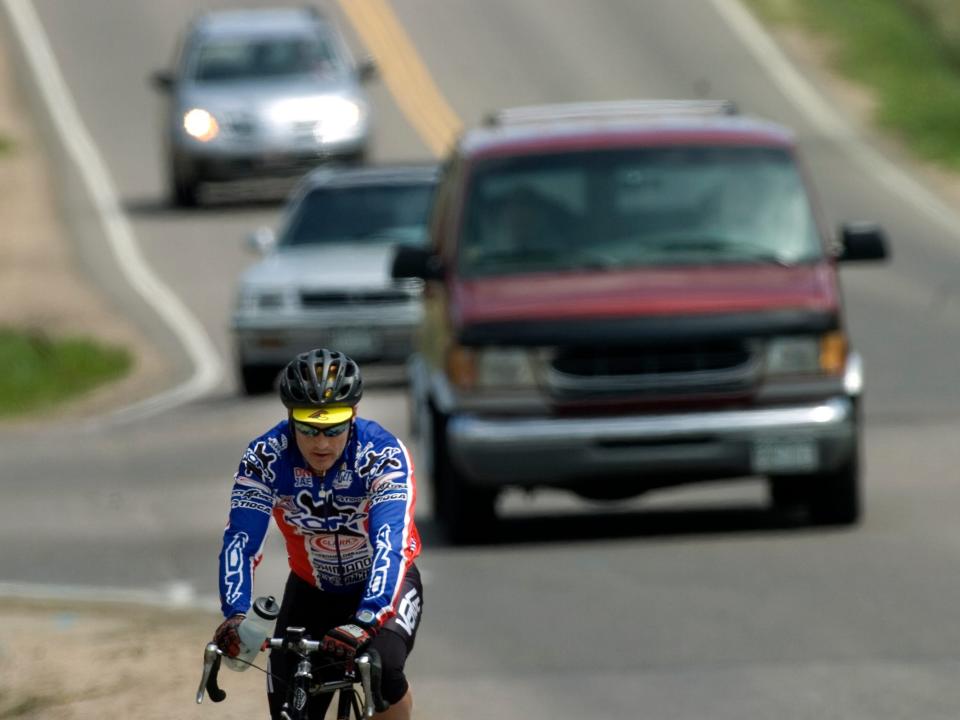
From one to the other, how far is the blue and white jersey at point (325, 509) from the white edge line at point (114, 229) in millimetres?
14393

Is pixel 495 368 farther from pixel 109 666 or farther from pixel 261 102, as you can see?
pixel 261 102

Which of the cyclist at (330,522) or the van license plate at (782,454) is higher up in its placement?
the cyclist at (330,522)

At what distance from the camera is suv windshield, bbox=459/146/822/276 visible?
13.5 meters

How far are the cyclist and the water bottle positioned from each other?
0.05 meters

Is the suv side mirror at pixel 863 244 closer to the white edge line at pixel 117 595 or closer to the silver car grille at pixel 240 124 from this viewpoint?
the white edge line at pixel 117 595

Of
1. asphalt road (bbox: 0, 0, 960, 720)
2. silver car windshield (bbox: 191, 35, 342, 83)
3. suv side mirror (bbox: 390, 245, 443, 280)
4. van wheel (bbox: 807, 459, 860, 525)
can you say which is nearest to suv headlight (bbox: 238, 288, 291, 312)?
asphalt road (bbox: 0, 0, 960, 720)

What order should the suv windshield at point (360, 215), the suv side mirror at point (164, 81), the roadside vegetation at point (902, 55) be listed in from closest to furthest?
the suv windshield at point (360, 215)
the suv side mirror at point (164, 81)
the roadside vegetation at point (902, 55)

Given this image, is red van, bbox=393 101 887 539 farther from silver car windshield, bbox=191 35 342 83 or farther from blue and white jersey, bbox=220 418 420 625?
silver car windshield, bbox=191 35 342 83

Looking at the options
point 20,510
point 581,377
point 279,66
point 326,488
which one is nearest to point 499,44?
point 279,66

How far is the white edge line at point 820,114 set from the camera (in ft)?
110

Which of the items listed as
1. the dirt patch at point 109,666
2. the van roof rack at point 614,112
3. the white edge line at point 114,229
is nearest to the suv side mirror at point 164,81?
the white edge line at point 114,229

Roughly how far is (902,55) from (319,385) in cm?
3925

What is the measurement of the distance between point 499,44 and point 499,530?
30769 mm

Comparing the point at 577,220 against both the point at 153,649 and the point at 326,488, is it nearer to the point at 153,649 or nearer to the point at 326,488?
the point at 153,649
